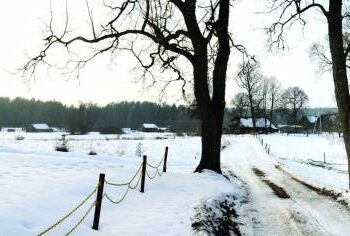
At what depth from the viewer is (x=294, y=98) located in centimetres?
12069

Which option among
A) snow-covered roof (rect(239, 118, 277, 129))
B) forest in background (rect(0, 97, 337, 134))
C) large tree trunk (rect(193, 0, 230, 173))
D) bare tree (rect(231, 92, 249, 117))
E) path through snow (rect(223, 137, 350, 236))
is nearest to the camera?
path through snow (rect(223, 137, 350, 236))

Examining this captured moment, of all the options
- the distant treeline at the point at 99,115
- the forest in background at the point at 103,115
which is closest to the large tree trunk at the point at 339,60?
the forest in background at the point at 103,115

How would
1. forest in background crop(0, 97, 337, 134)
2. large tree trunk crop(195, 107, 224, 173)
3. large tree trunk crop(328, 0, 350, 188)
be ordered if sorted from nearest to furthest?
large tree trunk crop(328, 0, 350, 188) → large tree trunk crop(195, 107, 224, 173) → forest in background crop(0, 97, 337, 134)

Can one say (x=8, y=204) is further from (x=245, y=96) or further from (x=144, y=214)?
(x=245, y=96)

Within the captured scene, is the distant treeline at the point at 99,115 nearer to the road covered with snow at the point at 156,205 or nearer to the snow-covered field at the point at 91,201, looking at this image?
the road covered with snow at the point at 156,205

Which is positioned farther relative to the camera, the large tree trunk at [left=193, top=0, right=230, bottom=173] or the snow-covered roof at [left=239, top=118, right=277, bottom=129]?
the snow-covered roof at [left=239, top=118, right=277, bottom=129]

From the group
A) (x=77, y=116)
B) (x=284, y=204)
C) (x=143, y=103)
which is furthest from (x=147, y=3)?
(x=143, y=103)

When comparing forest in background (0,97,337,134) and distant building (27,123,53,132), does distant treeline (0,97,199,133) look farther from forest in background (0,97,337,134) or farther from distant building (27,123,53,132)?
distant building (27,123,53,132)

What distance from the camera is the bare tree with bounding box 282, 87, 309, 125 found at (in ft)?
395

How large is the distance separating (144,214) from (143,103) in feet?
597

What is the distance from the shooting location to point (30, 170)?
50.7ft

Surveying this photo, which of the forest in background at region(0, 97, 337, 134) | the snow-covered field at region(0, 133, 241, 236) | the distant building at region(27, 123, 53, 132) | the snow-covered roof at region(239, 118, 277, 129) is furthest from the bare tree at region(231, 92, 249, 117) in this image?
the snow-covered field at region(0, 133, 241, 236)

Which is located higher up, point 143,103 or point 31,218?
point 143,103

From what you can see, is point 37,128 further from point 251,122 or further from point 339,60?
point 339,60
